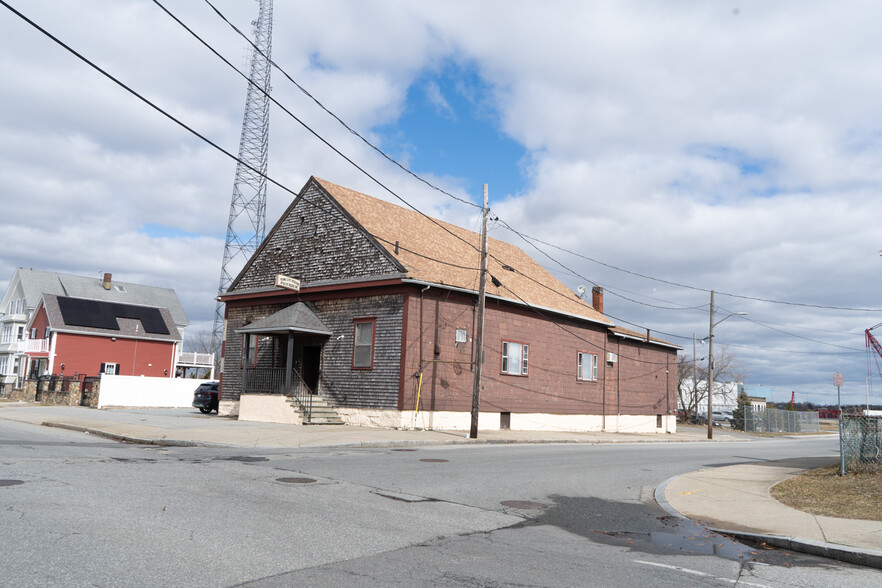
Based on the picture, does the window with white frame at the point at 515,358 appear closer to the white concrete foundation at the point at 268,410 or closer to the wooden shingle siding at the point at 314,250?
the wooden shingle siding at the point at 314,250

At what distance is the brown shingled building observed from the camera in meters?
24.8

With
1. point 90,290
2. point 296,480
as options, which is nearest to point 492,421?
point 296,480

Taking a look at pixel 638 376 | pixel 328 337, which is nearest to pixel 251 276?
pixel 328 337

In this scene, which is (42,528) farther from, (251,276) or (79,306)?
(79,306)

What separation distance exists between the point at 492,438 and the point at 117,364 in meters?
43.1

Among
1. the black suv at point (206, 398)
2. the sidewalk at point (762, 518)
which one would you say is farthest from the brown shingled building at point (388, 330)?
the sidewalk at point (762, 518)

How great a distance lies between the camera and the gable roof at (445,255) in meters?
26.0

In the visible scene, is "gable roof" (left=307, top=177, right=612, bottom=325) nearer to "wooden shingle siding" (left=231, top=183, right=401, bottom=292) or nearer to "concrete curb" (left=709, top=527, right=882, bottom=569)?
"wooden shingle siding" (left=231, top=183, right=401, bottom=292)

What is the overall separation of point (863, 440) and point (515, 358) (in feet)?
53.8

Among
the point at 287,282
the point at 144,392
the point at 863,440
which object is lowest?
the point at 144,392

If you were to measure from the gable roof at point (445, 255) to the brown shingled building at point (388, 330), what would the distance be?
89 millimetres

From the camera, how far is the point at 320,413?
24969mm

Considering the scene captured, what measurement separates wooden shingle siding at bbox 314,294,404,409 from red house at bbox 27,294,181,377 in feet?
107

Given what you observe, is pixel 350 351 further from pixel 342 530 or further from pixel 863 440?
pixel 342 530
